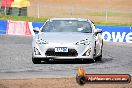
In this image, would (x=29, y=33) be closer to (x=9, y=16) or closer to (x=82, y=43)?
(x=9, y=16)

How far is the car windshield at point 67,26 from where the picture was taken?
59.8ft

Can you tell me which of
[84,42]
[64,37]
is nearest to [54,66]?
[64,37]

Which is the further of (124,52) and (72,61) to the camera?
(124,52)

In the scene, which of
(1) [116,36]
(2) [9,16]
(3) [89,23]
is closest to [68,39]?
(3) [89,23]

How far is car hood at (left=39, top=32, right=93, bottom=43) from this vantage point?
16.8 metres

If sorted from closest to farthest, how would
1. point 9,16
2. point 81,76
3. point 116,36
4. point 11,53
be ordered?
point 81,76 < point 11,53 < point 116,36 < point 9,16

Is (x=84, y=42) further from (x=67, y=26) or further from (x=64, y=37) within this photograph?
(x=67, y=26)

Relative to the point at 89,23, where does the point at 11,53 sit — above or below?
below

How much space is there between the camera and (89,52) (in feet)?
55.7

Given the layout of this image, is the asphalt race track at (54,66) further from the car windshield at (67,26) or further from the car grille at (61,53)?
the car windshield at (67,26)

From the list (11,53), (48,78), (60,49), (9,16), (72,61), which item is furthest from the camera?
(9,16)

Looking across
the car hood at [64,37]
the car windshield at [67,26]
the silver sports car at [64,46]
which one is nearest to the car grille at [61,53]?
the silver sports car at [64,46]

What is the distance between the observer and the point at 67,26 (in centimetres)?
1848

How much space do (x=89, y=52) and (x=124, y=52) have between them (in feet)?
19.0
